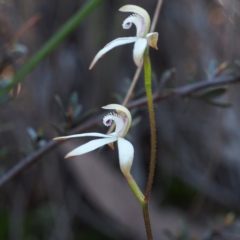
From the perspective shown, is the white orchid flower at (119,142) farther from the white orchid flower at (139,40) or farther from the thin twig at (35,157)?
the thin twig at (35,157)

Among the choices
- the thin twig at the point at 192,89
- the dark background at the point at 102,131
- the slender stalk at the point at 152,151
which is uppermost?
the slender stalk at the point at 152,151

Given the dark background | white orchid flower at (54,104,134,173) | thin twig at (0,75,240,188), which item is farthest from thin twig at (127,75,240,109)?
the dark background

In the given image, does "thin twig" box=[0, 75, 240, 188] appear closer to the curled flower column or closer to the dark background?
the curled flower column

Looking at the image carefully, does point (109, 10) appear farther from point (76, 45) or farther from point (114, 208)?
point (114, 208)

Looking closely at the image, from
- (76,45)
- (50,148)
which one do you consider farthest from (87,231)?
(50,148)

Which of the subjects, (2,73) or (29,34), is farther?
(29,34)

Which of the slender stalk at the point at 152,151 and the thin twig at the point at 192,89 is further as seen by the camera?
the thin twig at the point at 192,89

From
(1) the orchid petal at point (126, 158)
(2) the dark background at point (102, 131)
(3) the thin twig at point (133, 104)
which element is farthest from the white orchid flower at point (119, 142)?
(2) the dark background at point (102, 131)

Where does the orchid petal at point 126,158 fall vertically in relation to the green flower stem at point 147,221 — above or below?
above
